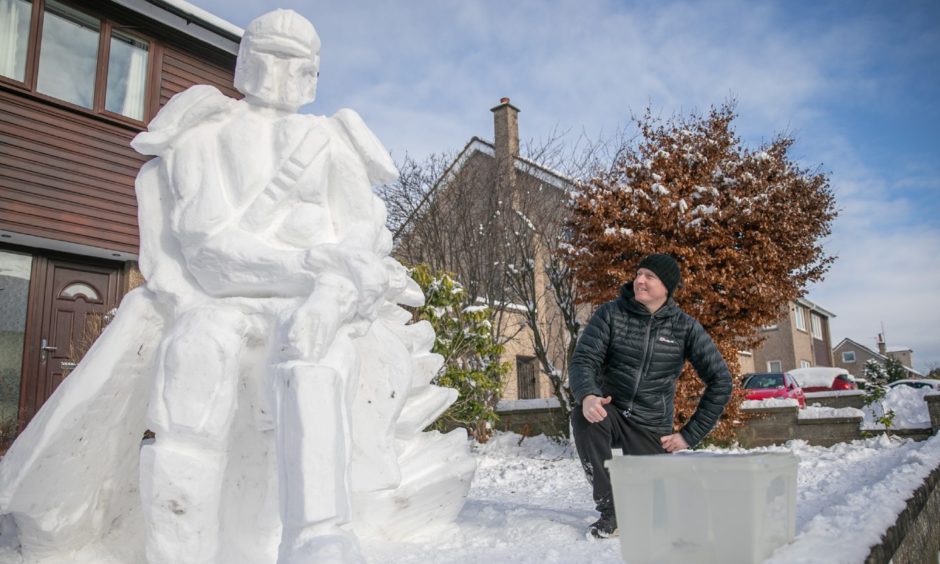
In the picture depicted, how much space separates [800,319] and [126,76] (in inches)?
1439

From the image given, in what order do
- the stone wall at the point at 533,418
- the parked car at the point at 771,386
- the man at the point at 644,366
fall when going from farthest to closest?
the parked car at the point at 771,386
the stone wall at the point at 533,418
the man at the point at 644,366

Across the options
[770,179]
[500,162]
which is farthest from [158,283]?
[500,162]

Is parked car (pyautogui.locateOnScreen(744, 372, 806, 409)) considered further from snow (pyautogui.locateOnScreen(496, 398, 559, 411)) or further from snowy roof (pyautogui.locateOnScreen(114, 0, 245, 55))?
snowy roof (pyautogui.locateOnScreen(114, 0, 245, 55))

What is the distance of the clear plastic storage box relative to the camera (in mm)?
2131

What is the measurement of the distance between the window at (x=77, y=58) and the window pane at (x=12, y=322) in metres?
2.29

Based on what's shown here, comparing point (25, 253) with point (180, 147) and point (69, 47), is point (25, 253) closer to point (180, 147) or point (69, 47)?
point (69, 47)

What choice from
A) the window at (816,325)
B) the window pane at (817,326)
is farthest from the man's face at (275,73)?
the window pane at (817,326)

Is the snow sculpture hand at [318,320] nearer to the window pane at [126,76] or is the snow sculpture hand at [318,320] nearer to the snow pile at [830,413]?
Result: the snow pile at [830,413]

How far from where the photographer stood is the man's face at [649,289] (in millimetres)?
3553

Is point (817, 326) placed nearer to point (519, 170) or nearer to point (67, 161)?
point (519, 170)

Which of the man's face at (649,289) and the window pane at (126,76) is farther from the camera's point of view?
the window pane at (126,76)

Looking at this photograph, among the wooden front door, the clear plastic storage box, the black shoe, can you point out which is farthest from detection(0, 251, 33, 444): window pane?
the clear plastic storage box

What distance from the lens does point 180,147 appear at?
2762mm

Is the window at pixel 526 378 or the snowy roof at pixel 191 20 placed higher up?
the snowy roof at pixel 191 20
